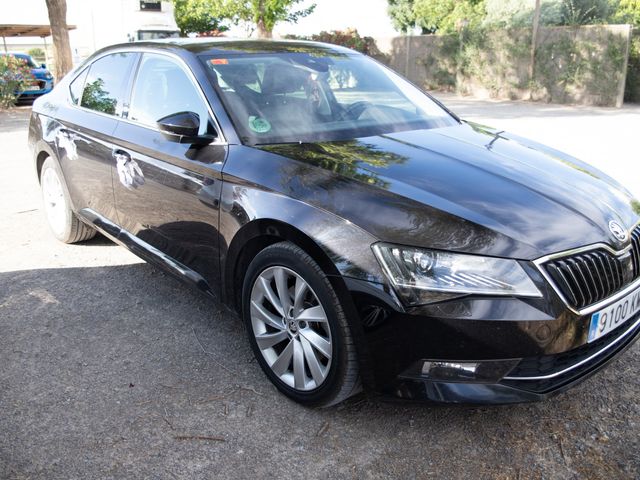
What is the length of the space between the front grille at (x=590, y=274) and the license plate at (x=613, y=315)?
55 millimetres

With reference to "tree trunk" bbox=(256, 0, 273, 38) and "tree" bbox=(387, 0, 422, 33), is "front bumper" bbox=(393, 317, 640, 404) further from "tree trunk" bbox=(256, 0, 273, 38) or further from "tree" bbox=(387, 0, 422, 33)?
"tree" bbox=(387, 0, 422, 33)

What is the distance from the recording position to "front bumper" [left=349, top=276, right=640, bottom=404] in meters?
2.24

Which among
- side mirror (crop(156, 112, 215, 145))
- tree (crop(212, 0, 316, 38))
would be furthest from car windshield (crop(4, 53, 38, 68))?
side mirror (crop(156, 112, 215, 145))

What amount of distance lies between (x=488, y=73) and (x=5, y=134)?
50.8 feet

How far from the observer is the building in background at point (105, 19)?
26.3 metres

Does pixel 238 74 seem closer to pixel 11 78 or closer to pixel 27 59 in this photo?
pixel 11 78

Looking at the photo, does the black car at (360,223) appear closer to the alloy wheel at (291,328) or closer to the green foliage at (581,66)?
the alloy wheel at (291,328)

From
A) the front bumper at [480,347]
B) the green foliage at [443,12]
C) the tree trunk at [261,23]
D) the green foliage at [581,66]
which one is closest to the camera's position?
the front bumper at [480,347]

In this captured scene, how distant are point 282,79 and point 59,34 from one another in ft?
51.0

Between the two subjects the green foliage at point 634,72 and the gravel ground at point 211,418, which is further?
the green foliage at point 634,72

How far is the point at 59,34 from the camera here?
16703mm

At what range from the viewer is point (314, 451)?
2.57 m

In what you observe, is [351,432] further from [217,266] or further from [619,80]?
[619,80]

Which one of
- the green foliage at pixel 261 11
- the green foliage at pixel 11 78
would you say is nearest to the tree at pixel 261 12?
the green foliage at pixel 261 11
